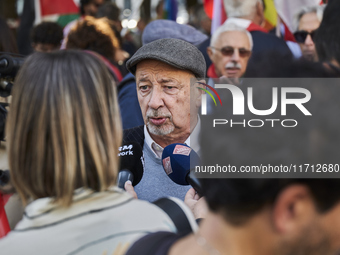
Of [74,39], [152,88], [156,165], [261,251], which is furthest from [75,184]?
[74,39]

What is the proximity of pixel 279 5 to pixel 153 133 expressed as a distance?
2.66 metres

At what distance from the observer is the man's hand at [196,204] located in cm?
187

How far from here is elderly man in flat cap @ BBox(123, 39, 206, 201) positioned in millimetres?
2695

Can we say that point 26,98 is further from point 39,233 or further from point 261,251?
point 261,251

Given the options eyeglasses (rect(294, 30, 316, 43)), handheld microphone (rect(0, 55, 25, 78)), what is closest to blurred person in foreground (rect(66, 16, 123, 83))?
eyeglasses (rect(294, 30, 316, 43))

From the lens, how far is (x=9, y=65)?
212 centimetres

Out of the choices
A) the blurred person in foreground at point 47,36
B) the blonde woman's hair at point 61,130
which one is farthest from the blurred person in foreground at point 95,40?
the blonde woman's hair at point 61,130

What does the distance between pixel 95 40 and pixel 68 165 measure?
323 centimetres

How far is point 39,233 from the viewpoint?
133 centimetres

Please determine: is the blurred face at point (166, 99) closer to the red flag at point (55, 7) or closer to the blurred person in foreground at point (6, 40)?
the blurred person in foreground at point (6, 40)

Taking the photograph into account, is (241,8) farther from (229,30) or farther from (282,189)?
(282,189)

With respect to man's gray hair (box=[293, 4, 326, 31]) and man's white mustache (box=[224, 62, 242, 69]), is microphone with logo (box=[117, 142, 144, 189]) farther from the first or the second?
man's gray hair (box=[293, 4, 326, 31])

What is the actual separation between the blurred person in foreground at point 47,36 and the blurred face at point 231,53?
6.67 ft

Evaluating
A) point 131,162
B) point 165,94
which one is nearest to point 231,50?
point 165,94
